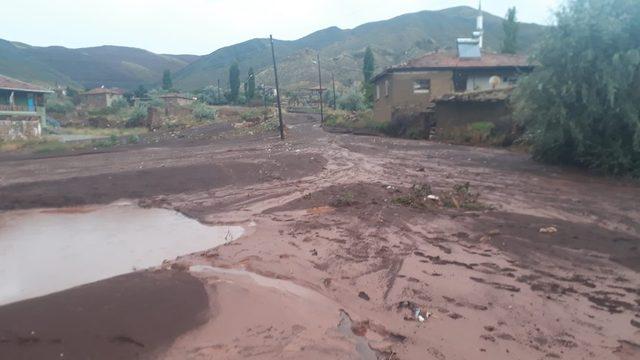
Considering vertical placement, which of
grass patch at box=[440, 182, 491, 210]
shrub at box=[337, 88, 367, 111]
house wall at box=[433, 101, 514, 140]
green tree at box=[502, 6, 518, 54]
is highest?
green tree at box=[502, 6, 518, 54]

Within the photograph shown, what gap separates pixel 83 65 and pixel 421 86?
134 metres

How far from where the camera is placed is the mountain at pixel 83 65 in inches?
4904

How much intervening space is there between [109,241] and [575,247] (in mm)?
7676

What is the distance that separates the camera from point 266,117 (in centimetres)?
4728

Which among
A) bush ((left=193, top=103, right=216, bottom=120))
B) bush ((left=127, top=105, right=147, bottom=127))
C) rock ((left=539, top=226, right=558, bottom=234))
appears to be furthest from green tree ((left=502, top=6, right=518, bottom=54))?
rock ((left=539, top=226, right=558, bottom=234))

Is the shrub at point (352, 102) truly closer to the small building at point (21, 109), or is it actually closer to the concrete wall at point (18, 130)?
the small building at point (21, 109)

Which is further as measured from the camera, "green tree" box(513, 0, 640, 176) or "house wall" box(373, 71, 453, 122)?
"house wall" box(373, 71, 453, 122)

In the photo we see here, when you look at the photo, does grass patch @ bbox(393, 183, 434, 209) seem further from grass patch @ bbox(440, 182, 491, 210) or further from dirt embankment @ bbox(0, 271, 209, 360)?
dirt embankment @ bbox(0, 271, 209, 360)

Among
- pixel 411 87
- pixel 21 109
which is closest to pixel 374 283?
pixel 411 87

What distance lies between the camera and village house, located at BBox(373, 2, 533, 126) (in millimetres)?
37469

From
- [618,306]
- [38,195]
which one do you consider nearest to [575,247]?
[618,306]

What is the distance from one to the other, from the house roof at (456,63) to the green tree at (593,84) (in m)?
21.2

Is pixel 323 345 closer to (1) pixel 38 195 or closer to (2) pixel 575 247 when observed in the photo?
(2) pixel 575 247

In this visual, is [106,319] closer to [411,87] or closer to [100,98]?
[411,87]
